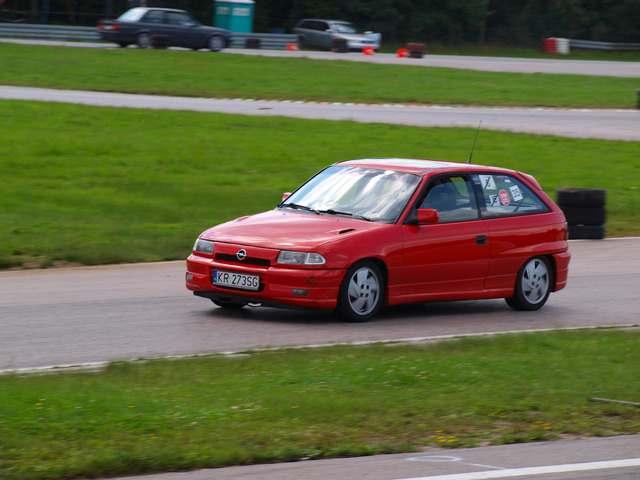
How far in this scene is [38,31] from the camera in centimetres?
4959

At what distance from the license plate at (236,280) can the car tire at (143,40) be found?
34.9 meters

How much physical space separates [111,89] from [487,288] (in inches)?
881

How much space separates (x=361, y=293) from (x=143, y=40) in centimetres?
3536

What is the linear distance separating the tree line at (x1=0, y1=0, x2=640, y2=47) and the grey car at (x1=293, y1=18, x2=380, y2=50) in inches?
456

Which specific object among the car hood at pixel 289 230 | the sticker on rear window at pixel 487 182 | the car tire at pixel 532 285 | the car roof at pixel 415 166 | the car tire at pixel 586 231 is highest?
the car roof at pixel 415 166

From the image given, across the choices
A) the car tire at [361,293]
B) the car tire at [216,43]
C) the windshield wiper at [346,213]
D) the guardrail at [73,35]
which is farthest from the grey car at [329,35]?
the car tire at [361,293]

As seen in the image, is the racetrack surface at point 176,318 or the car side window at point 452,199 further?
the car side window at point 452,199

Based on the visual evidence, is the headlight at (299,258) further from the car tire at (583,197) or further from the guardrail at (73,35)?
the guardrail at (73,35)

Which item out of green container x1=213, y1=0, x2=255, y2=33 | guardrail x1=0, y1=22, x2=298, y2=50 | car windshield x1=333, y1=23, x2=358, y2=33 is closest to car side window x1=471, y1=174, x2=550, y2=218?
guardrail x1=0, y1=22, x2=298, y2=50

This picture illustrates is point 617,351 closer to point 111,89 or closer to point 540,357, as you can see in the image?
point 540,357

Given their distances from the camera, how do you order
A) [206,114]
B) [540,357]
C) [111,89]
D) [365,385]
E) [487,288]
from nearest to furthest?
[365,385] < [540,357] < [487,288] < [206,114] < [111,89]

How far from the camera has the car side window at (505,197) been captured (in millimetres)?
10719

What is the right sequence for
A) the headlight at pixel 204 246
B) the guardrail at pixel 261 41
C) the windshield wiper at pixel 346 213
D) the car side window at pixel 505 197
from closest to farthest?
the headlight at pixel 204 246
the windshield wiper at pixel 346 213
the car side window at pixel 505 197
the guardrail at pixel 261 41

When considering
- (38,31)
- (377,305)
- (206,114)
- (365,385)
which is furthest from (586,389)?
(38,31)
